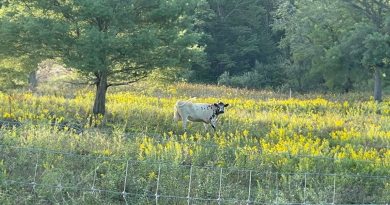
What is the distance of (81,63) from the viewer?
14062 millimetres

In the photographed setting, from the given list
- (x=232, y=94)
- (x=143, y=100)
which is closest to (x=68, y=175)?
(x=143, y=100)

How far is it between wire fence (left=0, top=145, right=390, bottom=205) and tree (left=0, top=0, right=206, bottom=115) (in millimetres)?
4810

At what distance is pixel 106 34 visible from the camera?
14547 mm

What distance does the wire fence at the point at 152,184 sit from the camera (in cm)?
863

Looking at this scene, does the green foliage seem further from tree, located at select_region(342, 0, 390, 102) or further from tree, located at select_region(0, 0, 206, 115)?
tree, located at select_region(0, 0, 206, 115)

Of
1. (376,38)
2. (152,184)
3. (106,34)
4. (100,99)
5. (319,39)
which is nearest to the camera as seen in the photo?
(152,184)

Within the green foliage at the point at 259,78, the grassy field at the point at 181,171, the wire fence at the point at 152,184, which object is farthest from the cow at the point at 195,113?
the green foliage at the point at 259,78

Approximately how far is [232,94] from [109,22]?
12.9m

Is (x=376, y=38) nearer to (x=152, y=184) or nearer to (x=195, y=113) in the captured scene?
(x=195, y=113)

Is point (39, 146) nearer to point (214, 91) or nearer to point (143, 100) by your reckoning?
point (143, 100)

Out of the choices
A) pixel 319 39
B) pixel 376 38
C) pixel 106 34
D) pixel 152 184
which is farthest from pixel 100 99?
pixel 319 39

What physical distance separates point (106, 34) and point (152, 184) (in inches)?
260

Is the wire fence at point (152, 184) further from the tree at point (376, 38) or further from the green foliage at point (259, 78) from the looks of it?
the green foliage at point (259, 78)

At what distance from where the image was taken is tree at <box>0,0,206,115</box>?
14117mm
